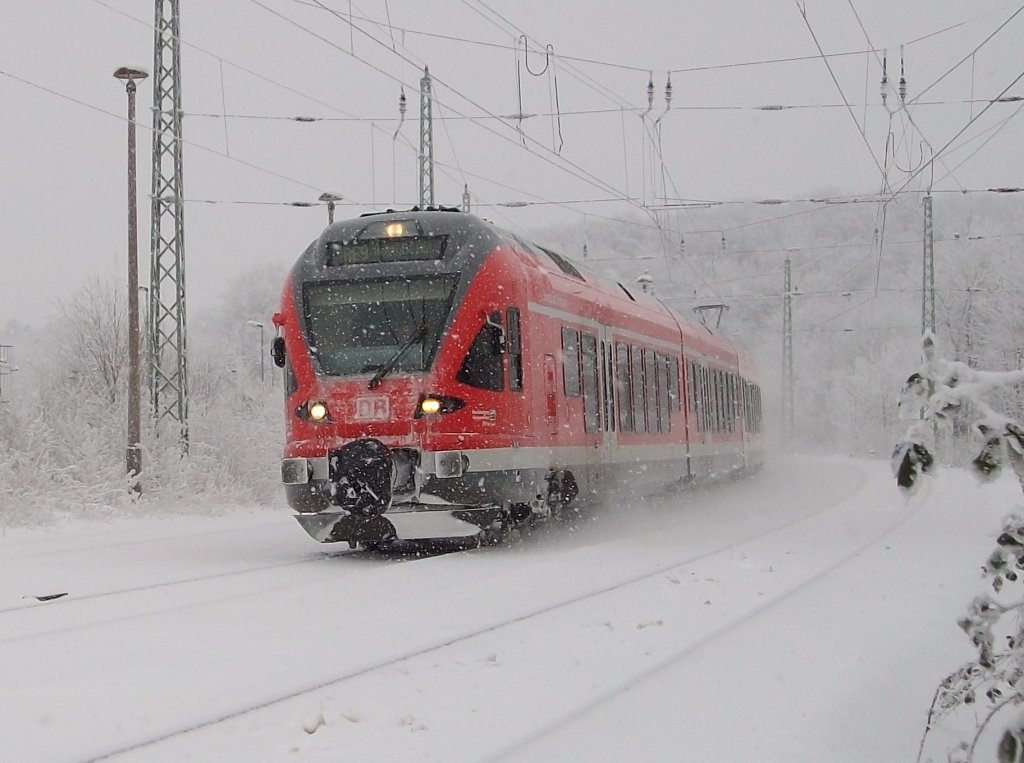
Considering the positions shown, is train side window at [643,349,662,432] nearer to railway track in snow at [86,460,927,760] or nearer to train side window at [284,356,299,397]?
railway track in snow at [86,460,927,760]

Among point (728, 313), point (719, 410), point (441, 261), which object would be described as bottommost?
point (719, 410)

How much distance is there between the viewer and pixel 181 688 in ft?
19.0

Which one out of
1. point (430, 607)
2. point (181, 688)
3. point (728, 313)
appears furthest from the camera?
point (728, 313)

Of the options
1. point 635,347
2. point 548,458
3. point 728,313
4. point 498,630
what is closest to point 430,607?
point 498,630

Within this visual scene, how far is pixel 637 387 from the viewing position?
1611 cm

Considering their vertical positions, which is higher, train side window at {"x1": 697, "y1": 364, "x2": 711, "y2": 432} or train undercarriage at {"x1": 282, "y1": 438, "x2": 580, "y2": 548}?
train side window at {"x1": 697, "y1": 364, "x2": 711, "y2": 432}

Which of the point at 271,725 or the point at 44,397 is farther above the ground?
the point at 44,397

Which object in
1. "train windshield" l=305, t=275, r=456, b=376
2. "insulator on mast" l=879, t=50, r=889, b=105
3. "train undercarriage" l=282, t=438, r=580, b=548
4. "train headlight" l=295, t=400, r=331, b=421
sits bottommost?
"train undercarriage" l=282, t=438, r=580, b=548

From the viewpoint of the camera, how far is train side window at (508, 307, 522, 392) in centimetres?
1170

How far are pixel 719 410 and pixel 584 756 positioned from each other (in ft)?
61.2

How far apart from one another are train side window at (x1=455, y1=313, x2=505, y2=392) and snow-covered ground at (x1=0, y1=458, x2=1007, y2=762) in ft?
5.59

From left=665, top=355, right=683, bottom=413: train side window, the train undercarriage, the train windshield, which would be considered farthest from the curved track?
left=665, top=355, right=683, bottom=413: train side window

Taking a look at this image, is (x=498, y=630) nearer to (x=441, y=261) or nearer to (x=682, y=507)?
(x=441, y=261)

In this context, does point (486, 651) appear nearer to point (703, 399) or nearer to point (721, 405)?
point (703, 399)
